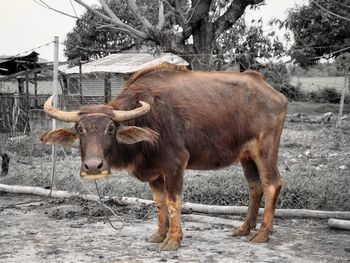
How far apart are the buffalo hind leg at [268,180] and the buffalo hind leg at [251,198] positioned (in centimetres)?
27

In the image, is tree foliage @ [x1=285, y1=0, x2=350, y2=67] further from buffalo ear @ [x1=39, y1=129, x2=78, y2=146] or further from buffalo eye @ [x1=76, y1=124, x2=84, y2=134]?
buffalo eye @ [x1=76, y1=124, x2=84, y2=134]

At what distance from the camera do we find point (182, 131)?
5.53m

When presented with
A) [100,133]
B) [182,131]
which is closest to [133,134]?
[100,133]

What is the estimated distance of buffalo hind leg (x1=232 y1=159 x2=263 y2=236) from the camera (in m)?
5.95

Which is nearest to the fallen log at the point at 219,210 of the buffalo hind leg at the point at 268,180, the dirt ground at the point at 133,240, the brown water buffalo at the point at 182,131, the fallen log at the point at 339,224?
the dirt ground at the point at 133,240

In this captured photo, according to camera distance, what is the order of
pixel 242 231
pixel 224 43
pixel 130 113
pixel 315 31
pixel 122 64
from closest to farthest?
pixel 130 113
pixel 242 231
pixel 224 43
pixel 315 31
pixel 122 64

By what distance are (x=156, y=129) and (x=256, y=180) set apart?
152 cm

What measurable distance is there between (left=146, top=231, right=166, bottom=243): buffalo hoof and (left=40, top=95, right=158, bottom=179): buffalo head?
1073mm

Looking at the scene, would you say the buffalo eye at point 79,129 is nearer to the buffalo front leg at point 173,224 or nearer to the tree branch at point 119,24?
the buffalo front leg at point 173,224

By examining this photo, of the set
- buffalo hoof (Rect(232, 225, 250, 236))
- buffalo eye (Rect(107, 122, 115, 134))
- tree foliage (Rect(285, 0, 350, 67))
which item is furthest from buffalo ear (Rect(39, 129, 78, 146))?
tree foliage (Rect(285, 0, 350, 67))

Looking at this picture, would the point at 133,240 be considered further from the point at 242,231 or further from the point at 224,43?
the point at 224,43

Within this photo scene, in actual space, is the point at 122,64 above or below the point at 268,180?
above

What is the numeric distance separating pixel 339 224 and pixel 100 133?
3212mm

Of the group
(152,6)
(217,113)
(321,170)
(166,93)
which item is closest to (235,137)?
(217,113)
